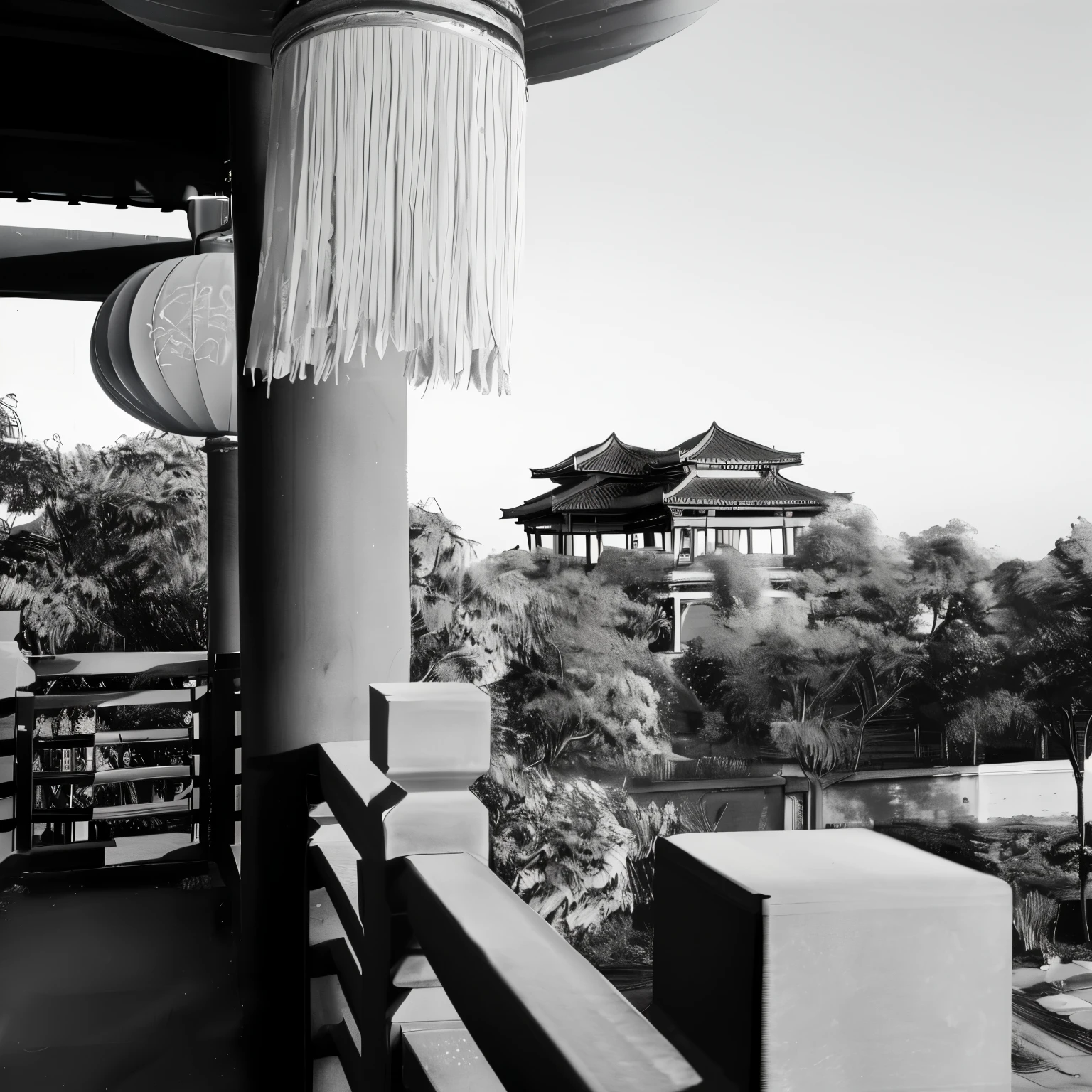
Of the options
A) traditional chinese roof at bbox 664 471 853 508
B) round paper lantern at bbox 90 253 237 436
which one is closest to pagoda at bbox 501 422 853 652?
traditional chinese roof at bbox 664 471 853 508

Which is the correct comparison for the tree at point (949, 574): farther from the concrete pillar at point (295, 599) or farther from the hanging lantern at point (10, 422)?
the concrete pillar at point (295, 599)

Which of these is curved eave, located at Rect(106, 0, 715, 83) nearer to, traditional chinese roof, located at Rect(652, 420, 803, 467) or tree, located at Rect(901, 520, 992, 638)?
traditional chinese roof, located at Rect(652, 420, 803, 467)

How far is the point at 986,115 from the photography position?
72.4 ft

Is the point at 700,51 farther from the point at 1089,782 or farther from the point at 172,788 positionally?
the point at 172,788

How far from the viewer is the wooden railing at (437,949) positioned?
333 millimetres

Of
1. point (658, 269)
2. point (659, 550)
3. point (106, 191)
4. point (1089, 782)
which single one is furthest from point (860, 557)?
point (106, 191)

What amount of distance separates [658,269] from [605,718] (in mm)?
9639

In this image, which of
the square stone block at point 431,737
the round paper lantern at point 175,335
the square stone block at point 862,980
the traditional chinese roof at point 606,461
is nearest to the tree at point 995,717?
the traditional chinese roof at point 606,461

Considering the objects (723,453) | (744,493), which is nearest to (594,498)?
(723,453)

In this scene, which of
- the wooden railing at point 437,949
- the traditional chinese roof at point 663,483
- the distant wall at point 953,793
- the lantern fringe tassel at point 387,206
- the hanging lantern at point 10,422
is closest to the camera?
the wooden railing at point 437,949

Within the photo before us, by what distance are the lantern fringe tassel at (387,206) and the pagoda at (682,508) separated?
1826 centimetres

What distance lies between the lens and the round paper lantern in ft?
5.51

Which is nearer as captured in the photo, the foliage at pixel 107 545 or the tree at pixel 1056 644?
the foliage at pixel 107 545

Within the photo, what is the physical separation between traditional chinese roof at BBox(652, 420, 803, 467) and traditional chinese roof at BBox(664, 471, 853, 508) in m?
0.28
